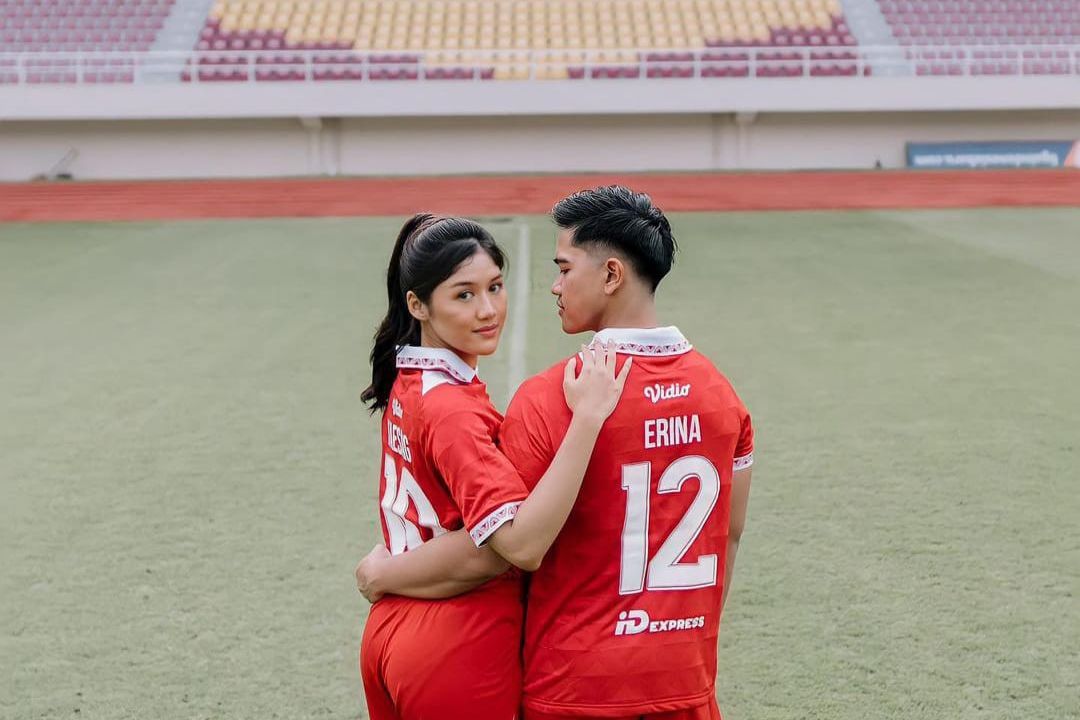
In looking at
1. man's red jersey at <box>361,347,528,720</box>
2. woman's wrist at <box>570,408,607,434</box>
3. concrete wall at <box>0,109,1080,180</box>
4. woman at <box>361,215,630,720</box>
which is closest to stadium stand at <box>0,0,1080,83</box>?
concrete wall at <box>0,109,1080,180</box>

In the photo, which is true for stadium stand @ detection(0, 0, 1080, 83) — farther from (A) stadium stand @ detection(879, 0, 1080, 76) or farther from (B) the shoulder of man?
(B) the shoulder of man

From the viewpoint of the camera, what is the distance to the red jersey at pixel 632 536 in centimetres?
223

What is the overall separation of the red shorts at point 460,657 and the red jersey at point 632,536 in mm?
51

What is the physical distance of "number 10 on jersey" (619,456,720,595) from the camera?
7.33 feet

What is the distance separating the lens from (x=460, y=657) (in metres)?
2.30

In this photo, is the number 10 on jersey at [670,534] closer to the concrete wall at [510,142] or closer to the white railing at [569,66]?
the white railing at [569,66]

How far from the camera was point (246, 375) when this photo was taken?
8.59m

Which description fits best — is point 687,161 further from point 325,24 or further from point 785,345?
point 785,345

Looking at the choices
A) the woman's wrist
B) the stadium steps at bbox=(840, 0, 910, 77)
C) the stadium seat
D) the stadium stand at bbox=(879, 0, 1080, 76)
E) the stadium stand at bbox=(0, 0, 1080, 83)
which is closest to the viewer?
the woman's wrist

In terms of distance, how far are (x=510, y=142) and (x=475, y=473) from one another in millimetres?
23150

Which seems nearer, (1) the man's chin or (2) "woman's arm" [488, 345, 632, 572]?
(2) "woman's arm" [488, 345, 632, 572]

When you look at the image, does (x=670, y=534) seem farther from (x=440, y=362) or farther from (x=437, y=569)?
(x=440, y=362)

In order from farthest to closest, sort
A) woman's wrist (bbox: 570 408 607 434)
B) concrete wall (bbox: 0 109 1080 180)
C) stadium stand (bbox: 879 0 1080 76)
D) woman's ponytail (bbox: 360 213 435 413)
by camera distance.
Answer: stadium stand (bbox: 879 0 1080 76), concrete wall (bbox: 0 109 1080 180), woman's ponytail (bbox: 360 213 435 413), woman's wrist (bbox: 570 408 607 434)

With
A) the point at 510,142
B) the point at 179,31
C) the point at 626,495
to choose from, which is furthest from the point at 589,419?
the point at 179,31
